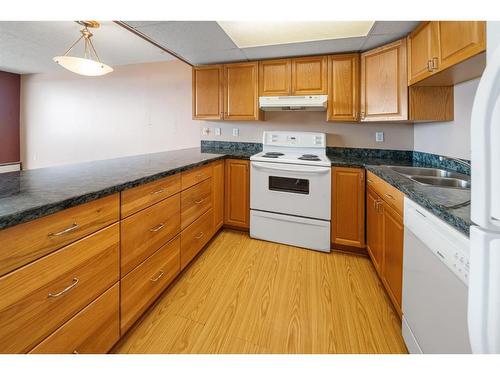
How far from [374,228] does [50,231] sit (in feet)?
7.06

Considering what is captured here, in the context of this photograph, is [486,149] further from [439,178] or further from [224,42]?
[224,42]

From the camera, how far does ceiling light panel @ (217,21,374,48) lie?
7.54 feet

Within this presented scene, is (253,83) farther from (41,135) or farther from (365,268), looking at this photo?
A: (41,135)

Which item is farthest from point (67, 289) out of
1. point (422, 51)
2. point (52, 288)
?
point (422, 51)

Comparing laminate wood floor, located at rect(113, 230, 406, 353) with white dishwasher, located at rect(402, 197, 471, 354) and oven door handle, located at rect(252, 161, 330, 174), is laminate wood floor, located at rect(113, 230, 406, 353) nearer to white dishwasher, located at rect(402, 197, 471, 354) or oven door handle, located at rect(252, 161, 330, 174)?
white dishwasher, located at rect(402, 197, 471, 354)

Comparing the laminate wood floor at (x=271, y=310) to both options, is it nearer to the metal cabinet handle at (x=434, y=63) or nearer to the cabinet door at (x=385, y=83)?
the cabinet door at (x=385, y=83)

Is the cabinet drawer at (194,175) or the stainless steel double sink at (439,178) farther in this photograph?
the cabinet drawer at (194,175)

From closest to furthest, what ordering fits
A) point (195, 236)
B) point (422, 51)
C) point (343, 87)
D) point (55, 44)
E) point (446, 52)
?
point (446, 52)
point (422, 51)
point (195, 236)
point (343, 87)
point (55, 44)

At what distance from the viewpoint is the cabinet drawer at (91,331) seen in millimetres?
979

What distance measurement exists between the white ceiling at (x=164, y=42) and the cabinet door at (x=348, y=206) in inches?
47.5

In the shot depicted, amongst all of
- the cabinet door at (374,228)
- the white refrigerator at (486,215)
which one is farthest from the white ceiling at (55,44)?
the white refrigerator at (486,215)

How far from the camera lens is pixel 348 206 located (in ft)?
8.14
